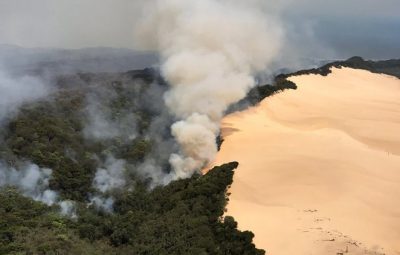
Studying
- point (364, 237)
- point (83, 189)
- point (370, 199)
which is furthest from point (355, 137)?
point (83, 189)

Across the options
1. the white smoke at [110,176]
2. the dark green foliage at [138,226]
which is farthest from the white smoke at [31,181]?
the white smoke at [110,176]

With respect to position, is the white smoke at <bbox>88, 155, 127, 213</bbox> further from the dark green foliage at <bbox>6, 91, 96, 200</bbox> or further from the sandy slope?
the sandy slope

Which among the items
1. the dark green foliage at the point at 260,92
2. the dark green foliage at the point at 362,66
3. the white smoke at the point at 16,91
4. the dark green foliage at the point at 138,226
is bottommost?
the dark green foliage at the point at 138,226

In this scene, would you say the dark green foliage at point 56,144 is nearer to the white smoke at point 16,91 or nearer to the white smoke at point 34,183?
the white smoke at point 34,183

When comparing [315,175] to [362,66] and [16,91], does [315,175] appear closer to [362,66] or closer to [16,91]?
[16,91]

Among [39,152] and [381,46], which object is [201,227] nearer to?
[39,152]

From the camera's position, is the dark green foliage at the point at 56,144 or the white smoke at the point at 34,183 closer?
the white smoke at the point at 34,183
